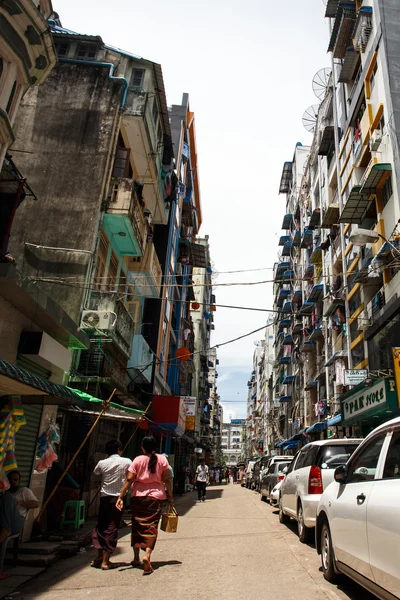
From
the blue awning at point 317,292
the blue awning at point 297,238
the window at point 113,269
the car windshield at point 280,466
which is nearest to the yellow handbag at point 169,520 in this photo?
the window at point 113,269

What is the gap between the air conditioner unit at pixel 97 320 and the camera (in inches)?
505

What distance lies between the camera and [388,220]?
19312 millimetres

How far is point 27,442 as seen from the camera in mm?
9461

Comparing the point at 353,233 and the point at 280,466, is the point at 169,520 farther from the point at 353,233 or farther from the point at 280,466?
the point at 280,466

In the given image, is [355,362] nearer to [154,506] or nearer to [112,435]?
[112,435]

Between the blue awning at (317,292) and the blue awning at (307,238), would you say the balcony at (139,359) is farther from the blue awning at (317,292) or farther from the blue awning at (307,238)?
the blue awning at (307,238)

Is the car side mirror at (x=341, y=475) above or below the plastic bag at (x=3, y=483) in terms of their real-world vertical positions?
above

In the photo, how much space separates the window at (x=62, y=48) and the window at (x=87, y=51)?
0.43 metres

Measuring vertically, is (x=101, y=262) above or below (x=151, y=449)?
above

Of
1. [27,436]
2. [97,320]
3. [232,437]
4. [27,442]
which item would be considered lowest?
[27,442]

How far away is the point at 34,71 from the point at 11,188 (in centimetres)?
269

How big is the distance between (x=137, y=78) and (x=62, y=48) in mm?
2769

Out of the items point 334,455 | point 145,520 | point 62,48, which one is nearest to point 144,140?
point 62,48

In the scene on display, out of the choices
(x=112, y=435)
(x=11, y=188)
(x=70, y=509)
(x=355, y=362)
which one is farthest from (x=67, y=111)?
(x=355, y=362)
